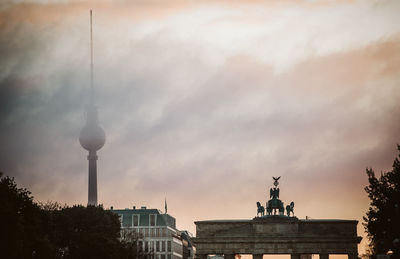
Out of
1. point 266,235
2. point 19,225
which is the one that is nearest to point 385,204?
point 19,225

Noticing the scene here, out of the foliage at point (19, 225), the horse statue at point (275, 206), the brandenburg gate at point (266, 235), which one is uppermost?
the horse statue at point (275, 206)

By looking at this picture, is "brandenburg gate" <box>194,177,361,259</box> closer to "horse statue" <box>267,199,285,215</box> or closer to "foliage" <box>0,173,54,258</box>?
"horse statue" <box>267,199,285,215</box>

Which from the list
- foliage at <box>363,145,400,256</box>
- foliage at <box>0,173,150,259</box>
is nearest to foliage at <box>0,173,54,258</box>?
foliage at <box>0,173,150,259</box>

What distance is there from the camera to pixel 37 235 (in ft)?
348

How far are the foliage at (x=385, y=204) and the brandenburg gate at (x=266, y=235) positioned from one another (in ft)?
116

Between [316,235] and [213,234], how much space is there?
1426cm

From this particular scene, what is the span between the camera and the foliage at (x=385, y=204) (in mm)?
98812

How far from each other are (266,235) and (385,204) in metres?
43.4

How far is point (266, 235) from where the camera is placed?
470ft

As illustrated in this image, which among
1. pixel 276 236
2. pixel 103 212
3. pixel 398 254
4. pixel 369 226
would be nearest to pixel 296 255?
pixel 276 236

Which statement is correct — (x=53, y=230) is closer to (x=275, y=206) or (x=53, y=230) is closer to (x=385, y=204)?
(x=275, y=206)

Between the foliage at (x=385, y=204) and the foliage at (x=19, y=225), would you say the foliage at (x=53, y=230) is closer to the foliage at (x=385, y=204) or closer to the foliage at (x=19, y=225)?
the foliage at (x=19, y=225)

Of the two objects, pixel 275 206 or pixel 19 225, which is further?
pixel 275 206

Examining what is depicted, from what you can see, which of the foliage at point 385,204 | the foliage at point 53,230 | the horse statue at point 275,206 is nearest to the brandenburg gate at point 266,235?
the horse statue at point 275,206
